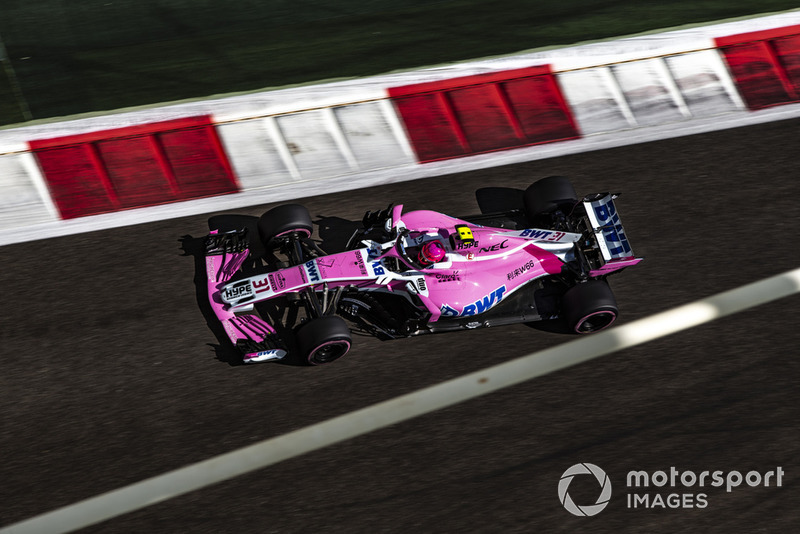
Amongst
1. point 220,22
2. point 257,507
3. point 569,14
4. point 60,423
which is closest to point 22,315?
point 60,423

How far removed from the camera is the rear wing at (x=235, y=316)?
7.54 metres

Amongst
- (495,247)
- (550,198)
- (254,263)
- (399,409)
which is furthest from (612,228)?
(254,263)

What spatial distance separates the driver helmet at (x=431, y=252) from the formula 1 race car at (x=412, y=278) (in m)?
0.01

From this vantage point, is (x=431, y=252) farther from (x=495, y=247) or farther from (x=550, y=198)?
(x=550, y=198)

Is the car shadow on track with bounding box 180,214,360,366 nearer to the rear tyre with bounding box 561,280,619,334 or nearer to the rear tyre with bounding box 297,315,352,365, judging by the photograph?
the rear tyre with bounding box 297,315,352,365

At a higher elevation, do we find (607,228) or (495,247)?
(495,247)

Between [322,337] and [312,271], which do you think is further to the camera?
[312,271]

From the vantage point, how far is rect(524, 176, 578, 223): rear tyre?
337 inches

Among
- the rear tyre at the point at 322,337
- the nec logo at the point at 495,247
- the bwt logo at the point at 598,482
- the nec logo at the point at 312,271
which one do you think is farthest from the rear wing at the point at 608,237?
the nec logo at the point at 312,271

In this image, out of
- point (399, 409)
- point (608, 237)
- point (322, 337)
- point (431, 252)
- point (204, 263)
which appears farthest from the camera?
point (204, 263)

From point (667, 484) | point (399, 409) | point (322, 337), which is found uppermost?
point (322, 337)

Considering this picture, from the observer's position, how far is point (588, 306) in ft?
25.3

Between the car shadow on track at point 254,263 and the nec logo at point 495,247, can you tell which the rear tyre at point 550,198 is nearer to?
the nec logo at point 495,247

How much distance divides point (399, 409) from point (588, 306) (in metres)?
2.23
